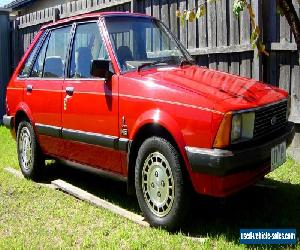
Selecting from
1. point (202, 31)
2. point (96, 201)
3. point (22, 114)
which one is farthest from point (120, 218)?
point (202, 31)

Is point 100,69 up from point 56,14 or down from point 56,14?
down

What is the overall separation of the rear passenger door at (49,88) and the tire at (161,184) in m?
1.46

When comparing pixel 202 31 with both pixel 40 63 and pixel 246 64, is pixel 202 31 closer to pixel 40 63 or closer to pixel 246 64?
pixel 246 64

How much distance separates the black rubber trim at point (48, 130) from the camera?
16.8 feet

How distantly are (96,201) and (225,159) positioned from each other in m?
1.76

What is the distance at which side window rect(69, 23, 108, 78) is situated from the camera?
468 centimetres

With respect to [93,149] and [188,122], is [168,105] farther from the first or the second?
[93,149]

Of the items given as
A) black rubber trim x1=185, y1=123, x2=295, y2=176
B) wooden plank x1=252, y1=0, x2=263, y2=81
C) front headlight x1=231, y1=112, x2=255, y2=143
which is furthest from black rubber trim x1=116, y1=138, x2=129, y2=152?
wooden plank x1=252, y1=0, x2=263, y2=81

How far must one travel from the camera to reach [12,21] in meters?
12.3

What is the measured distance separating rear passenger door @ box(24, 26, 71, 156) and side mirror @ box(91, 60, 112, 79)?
0.90m

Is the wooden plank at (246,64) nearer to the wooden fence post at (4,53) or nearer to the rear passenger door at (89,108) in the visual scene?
the rear passenger door at (89,108)

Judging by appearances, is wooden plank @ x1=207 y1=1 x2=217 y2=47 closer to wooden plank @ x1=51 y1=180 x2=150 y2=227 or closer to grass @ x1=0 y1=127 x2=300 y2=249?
grass @ x1=0 y1=127 x2=300 y2=249

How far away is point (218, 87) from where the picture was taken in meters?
3.85

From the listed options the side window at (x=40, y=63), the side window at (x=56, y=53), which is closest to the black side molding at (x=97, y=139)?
the side window at (x=56, y=53)
